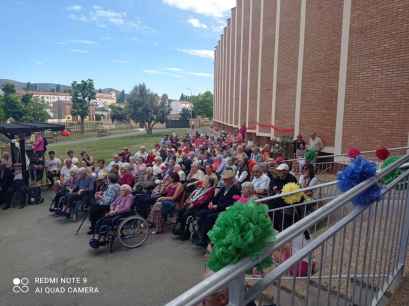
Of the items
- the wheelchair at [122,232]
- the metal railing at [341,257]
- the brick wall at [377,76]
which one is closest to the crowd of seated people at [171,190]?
the wheelchair at [122,232]

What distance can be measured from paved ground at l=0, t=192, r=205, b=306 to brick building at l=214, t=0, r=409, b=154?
22.0 ft

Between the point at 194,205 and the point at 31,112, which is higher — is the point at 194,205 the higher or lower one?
the lower one

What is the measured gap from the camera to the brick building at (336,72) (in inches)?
310

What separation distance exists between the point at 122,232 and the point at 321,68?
10.1 metres

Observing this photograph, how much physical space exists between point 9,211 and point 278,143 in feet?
35.4

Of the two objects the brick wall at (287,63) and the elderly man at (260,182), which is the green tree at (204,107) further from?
the elderly man at (260,182)

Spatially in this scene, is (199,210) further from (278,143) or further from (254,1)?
(254,1)

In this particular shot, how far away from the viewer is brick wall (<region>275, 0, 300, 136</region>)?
46.3 feet

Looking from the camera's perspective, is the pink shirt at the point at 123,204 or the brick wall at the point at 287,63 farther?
the brick wall at the point at 287,63

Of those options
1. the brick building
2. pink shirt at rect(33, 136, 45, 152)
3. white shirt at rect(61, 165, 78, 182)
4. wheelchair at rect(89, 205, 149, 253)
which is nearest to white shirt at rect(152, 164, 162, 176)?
white shirt at rect(61, 165, 78, 182)

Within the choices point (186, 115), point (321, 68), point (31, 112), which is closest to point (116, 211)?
point (321, 68)

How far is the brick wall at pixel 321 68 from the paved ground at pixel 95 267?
828 cm

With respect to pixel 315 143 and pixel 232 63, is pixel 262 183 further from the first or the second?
pixel 232 63

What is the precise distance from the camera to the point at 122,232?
573 centimetres
